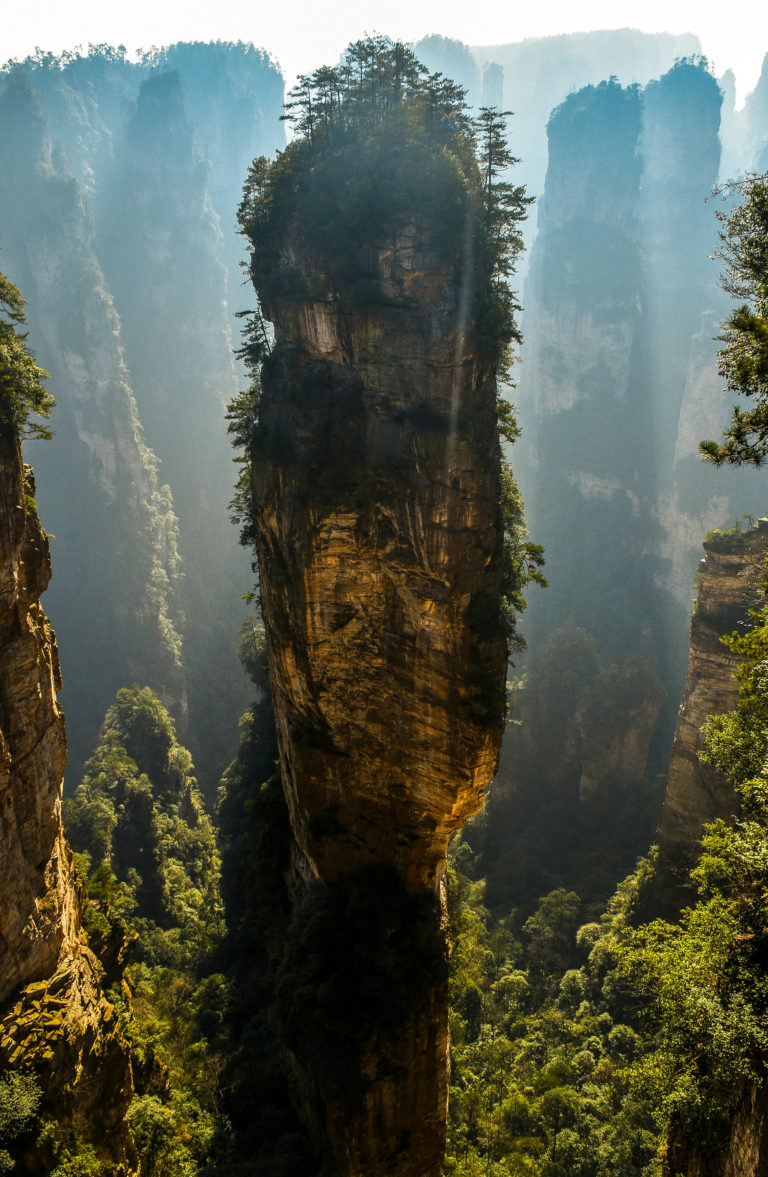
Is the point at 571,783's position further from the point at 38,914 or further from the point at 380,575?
the point at 38,914

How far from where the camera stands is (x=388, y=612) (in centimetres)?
1509

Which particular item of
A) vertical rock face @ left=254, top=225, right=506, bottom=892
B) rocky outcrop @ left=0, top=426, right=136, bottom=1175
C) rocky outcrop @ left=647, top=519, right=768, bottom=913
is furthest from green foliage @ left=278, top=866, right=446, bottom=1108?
rocky outcrop @ left=647, top=519, right=768, bottom=913

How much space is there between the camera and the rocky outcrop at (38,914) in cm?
1273

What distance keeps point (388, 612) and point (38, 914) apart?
9.35 meters

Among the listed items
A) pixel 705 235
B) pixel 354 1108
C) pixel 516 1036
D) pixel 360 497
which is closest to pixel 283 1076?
pixel 354 1108

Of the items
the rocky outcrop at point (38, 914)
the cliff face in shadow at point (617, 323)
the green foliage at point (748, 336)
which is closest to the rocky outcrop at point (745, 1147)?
the green foliage at point (748, 336)

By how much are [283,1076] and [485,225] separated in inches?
893

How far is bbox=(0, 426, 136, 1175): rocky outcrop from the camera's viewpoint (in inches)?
501

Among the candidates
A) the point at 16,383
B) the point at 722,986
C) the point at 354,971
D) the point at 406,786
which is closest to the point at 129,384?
the point at 16,383

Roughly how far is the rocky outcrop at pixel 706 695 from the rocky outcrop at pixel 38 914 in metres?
19.8

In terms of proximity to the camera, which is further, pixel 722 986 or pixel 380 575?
pixel 380 575

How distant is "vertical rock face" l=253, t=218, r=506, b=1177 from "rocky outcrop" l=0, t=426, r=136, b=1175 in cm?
443

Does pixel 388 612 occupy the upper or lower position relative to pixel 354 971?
upper

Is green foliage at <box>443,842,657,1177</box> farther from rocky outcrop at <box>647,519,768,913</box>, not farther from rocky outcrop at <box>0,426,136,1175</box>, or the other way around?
rocky outcrop at <box>0,426,136,1175</box>
